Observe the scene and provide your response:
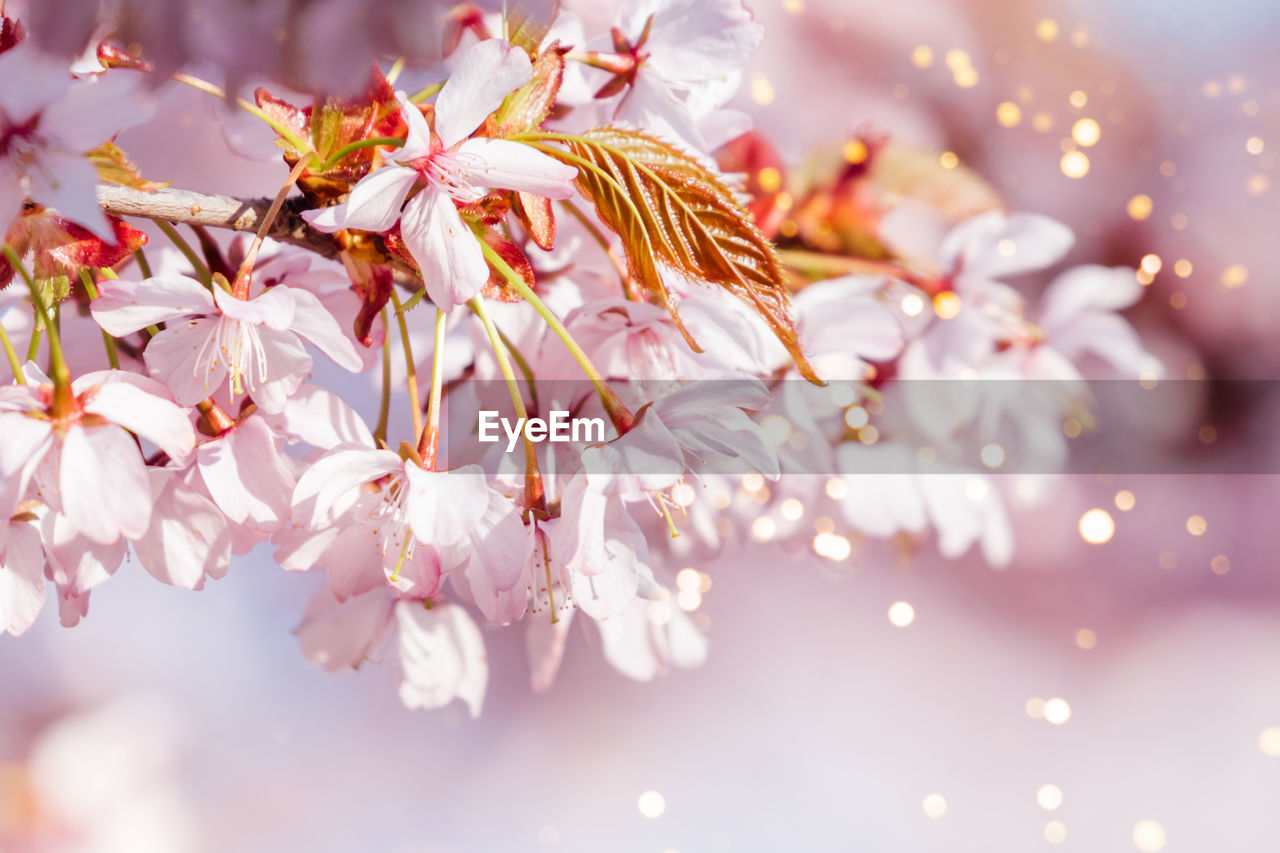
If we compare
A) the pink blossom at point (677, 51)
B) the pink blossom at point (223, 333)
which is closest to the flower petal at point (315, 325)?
the pink blossom at point (223, 333)

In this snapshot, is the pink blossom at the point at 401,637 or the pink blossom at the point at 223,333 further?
the pink blossom at the point at 401,637

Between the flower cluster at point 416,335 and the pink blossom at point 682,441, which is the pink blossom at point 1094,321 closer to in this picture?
the flower cluster at point 416,335

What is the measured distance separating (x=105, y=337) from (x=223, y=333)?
0.24 ft

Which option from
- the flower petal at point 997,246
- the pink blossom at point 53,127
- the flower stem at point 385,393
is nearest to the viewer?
the pink blossom at point 53,127

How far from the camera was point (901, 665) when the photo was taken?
1.64 ft

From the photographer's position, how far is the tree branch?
0.22m

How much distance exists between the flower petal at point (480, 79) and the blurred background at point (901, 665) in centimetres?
30

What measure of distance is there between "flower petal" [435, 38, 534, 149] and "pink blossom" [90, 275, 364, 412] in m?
0.06

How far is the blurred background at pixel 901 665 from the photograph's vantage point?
47 cm

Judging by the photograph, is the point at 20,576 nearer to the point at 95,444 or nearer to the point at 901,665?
the point at 95,444

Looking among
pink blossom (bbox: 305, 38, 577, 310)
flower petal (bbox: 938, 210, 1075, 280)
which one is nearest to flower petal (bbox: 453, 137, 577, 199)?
pink blossom (bbox: 305, 38, 577, 310)

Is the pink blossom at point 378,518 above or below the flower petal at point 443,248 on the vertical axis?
below

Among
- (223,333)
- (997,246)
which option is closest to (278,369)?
(223,333)

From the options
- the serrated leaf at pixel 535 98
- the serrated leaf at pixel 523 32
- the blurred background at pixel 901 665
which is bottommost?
the blurred background at pixel 901 665
